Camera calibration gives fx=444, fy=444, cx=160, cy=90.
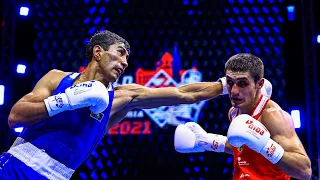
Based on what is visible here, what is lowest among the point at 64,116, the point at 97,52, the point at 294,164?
the point at 294,164

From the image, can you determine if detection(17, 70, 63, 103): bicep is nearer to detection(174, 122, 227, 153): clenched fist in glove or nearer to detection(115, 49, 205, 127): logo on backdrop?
detection(174, 122, 227, 153): clenched fist in glove

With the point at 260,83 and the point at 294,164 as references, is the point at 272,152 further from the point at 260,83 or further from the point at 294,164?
the point at 260,83

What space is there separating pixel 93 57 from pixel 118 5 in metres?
2.46

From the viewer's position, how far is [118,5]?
5.01 meters

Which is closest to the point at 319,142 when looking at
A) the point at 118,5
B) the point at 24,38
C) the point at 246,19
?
the point at 246,19

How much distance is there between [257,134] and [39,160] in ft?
3.74

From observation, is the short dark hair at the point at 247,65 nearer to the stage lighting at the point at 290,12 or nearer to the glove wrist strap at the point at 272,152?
the glove wrist strap at the point at 272,152

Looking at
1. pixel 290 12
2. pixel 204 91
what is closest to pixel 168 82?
pixel 290 12

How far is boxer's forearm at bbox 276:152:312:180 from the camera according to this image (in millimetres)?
2330

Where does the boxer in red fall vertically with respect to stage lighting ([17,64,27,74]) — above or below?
below

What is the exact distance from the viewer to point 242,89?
255cm

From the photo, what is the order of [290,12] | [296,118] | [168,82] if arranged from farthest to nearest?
[290,12]
[168,82]
[296,118]

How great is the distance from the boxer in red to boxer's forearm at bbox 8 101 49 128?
97cm

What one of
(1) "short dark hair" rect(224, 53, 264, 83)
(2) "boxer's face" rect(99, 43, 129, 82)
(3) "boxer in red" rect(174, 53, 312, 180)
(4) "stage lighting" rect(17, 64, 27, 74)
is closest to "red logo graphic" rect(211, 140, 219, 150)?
(3) "boxer in red" rect(174, 53, 312, 180)
